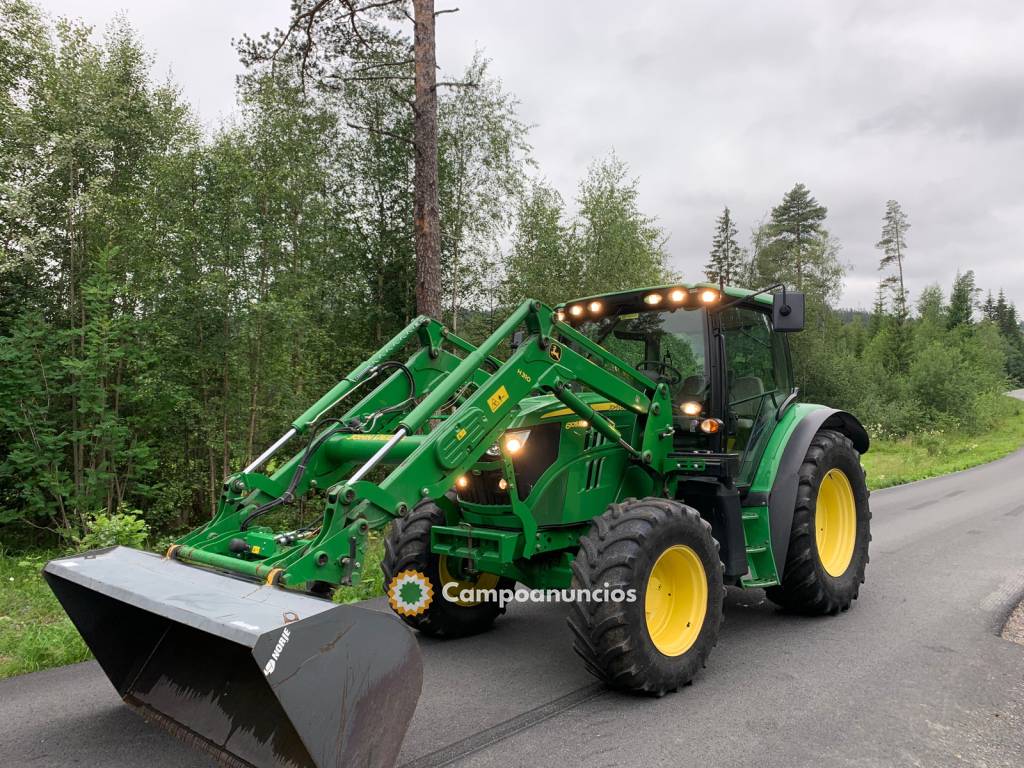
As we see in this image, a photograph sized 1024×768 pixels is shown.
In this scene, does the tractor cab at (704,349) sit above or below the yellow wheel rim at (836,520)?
above

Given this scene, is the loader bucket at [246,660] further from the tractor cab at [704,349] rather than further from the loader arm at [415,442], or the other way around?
the tractor cab at [704,349]

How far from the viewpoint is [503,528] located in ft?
13.6

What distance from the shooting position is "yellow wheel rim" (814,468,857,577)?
A: 5.36m

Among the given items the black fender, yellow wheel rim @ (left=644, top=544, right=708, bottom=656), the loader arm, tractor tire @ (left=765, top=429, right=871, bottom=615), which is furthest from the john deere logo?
tractor tire @ (left=765, top=429, right=871, bottom=615)

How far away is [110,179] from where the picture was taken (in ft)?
40.7

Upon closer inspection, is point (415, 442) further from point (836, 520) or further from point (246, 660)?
point (836, 520)

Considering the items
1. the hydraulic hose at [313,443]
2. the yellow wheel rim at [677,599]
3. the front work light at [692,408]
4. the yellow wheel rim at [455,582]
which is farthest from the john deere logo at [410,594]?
the front work light at [692,408]

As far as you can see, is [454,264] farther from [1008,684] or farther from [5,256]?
[1008,684]

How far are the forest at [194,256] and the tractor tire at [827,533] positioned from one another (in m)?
1.94

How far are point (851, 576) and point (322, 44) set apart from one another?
9.97 metres

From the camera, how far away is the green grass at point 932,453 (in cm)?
1474

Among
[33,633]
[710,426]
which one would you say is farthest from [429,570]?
[33,633]

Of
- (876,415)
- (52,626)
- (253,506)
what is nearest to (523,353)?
(253,506)

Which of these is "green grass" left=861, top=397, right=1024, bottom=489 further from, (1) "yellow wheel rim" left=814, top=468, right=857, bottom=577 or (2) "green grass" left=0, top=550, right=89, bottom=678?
(2) "green grass" left=0, top=550, right=89, bottom=678
